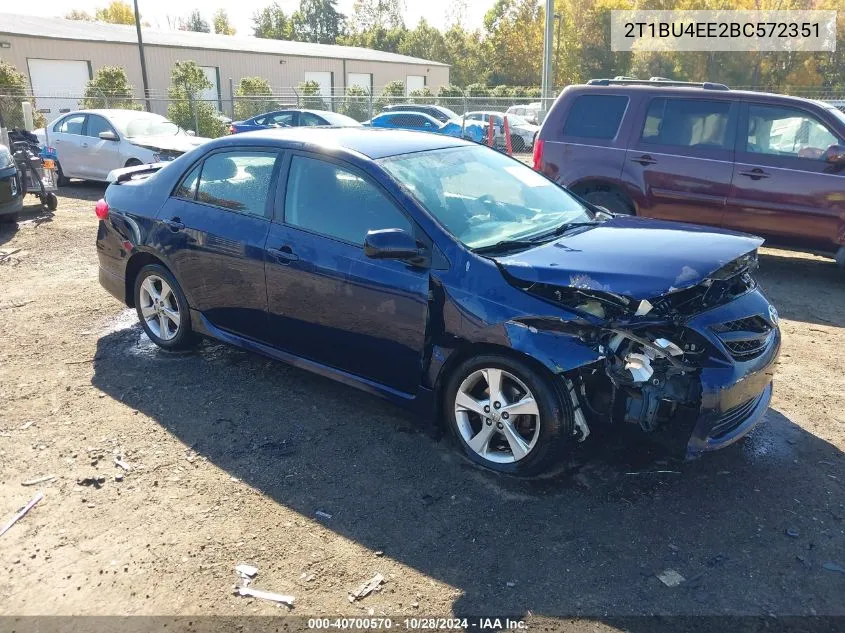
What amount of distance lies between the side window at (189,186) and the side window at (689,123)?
197 inches

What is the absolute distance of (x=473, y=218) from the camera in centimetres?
400

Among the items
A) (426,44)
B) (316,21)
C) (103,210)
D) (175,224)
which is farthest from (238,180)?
(316,21)

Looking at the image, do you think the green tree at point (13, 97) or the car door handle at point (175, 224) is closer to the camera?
the car door handle at point (175, 224)

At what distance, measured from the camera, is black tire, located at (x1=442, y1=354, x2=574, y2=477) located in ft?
11.1

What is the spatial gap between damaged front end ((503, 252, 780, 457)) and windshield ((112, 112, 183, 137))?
12.1 metres

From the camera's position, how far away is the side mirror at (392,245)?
11.9ft

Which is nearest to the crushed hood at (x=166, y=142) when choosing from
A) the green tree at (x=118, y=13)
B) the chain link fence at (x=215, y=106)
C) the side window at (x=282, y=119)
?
the side window at (x=282, y=119)

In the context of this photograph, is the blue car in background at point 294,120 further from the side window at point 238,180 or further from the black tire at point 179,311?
the side window at point 238,180

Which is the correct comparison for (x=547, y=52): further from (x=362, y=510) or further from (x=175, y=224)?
(x=362, y=510)

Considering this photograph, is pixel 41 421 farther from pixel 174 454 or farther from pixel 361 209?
pixel 361 209

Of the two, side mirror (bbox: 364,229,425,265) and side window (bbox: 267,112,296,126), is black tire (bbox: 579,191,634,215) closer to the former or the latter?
side mirror (bbox: 364,229,425,265)

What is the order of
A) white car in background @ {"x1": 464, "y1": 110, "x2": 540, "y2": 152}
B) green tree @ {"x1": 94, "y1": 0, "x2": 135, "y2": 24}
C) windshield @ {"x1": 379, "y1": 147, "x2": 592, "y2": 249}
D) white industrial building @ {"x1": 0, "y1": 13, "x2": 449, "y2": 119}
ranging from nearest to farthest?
windshield @ {"x1": 379, "y1": 147, "x2": 592, "y2": 249} < white car in background @ {"x1": 464, "y1": 110, "x2": 540, "y2": 152} < white industrial building @ {"x1": 0, "y1": 13, "x2": 449, "y2": 119} < green tree @ {"x1": 94, "y1": 0, "x2": 135, "y2": 24}

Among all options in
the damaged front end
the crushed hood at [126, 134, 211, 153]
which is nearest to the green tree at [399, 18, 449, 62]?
the crushed hood at [126, 134, 211, 153]

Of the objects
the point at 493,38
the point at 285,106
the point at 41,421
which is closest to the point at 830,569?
the point at 41,421
